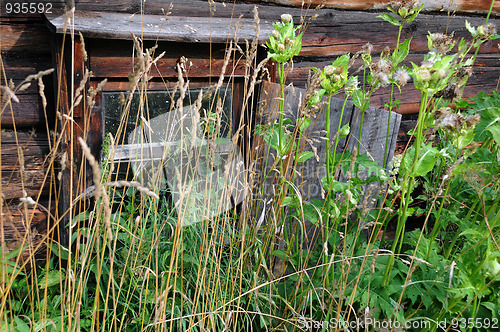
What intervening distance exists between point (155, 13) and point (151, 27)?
20cm

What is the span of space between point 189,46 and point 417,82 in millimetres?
1355

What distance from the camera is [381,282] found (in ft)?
5.07

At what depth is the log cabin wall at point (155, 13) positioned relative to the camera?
6.35 feet

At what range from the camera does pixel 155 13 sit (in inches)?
86.1

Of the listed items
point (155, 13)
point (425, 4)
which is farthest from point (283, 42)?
point (425, 4)

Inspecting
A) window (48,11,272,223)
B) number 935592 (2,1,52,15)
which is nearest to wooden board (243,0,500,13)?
window (48,11,272,223)

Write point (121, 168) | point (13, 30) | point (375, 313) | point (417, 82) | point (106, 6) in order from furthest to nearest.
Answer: point (121, 168) → point (106, 6) → point (13, 30) → point (375, 313) → point (417, 82)

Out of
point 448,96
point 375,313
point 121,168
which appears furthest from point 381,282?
point 121,168

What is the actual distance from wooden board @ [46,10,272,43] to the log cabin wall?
7 cm

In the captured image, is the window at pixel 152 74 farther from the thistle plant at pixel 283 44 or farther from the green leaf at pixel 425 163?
the green leaf at pixel 425 163

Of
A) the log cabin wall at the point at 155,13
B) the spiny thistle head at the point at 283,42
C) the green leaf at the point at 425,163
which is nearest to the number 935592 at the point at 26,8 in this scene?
the log cabin wall at the point at 155,13

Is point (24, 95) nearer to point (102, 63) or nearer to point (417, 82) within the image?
point (102, 63)

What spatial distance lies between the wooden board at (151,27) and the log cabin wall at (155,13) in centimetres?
7

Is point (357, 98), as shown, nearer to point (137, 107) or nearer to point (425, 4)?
A: point (137, 107)
